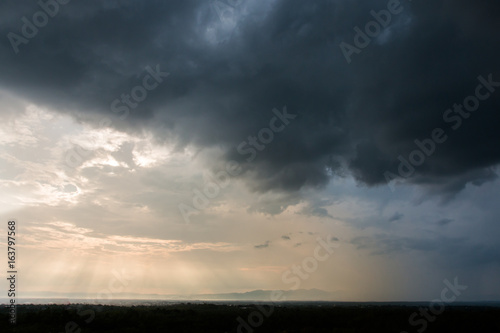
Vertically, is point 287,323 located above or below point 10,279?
below

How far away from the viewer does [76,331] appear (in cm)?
4712

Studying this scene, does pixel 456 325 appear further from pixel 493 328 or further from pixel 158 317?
pixel 158 317

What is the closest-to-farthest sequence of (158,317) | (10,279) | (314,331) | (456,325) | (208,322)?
(10,279) → (314,331) → (456,325) → (208,322) → (158,317)

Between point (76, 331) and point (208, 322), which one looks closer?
point (76, 331)

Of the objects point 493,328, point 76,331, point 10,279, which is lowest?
point 493,328

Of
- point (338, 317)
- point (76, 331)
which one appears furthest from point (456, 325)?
point (76, 331)

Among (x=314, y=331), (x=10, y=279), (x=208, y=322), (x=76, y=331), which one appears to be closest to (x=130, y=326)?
(x=76, y=331)

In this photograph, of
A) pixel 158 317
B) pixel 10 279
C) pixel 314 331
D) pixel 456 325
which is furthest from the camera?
pixel 158 317

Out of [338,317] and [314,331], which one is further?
[338,317]

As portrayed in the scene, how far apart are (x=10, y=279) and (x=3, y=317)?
1101 inches

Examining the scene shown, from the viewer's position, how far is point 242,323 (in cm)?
5366

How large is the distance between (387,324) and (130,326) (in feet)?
121

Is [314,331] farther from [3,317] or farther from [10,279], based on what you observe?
[3,317]

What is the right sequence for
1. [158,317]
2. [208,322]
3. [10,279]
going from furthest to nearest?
[158,317] < [208,322] < [10,279]
